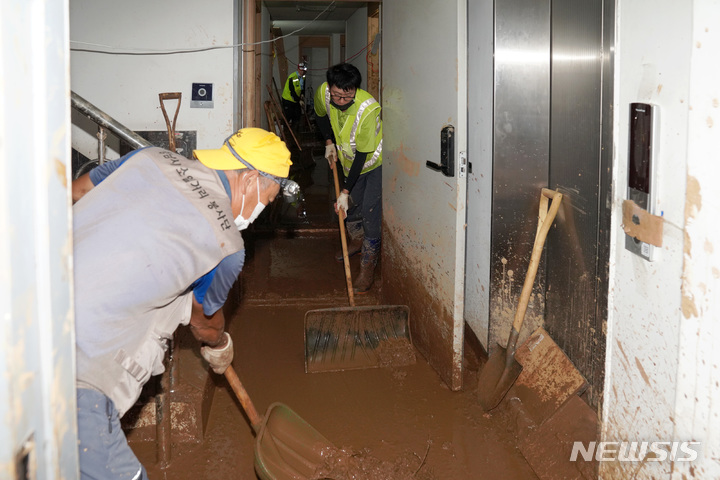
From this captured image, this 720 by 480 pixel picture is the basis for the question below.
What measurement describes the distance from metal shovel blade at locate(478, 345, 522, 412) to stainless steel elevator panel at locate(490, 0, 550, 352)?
22 cm

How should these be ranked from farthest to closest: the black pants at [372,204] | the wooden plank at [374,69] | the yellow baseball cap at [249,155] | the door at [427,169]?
the wooden plank at [374,69]
the black pants at [372,204]
the door at [427,169]
the yellow baseball cap at [249,155]

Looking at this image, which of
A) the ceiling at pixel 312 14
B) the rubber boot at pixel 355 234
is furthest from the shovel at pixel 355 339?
the ceiling at pixel 312 14

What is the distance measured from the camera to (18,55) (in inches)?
31.7

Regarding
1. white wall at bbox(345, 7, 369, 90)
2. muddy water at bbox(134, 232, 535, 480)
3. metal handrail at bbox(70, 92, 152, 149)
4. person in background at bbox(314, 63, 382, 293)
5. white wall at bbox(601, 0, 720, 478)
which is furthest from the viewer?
white wall at bbox(345, 7, 369, 90)

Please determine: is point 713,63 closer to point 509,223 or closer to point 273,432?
point 509,223

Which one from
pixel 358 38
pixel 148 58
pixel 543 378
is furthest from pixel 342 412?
pixel 358 38

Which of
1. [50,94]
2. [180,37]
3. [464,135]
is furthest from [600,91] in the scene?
[180,37]

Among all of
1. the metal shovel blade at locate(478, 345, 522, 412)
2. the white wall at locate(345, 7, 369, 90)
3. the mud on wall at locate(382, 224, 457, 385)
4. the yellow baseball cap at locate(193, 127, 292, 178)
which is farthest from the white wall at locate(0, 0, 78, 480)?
the white wall at locate(345, 7, 369, 90)

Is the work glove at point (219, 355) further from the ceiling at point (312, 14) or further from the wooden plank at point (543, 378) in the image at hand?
the ceiling at point (312, 14)

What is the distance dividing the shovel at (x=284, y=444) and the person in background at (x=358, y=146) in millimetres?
2143

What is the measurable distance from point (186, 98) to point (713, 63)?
9.45 ft

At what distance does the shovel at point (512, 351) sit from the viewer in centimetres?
267

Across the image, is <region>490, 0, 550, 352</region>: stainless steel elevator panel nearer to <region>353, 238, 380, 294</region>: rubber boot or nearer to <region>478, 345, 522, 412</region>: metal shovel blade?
<region>478, 345, 522, 412</region>: metal shovel blade

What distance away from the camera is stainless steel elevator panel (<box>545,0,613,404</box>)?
244 centimetres
